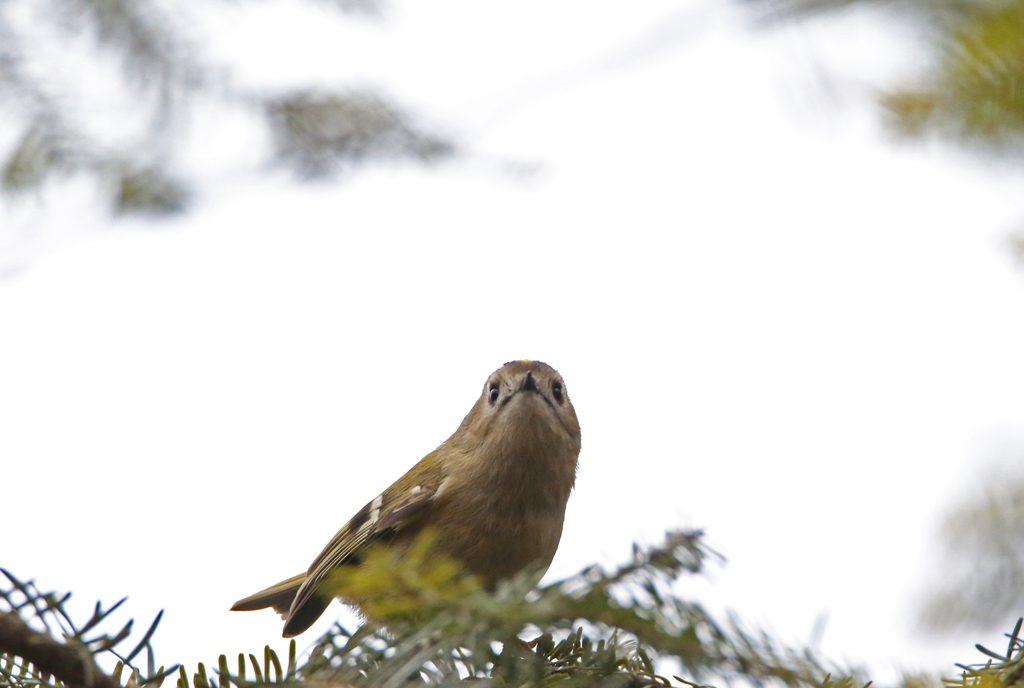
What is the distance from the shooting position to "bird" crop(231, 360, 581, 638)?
2410 mm

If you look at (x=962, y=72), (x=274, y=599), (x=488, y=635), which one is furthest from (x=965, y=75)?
(x=274, y=599)

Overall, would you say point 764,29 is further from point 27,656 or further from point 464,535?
point 464,535

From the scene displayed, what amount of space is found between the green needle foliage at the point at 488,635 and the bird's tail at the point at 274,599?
1.74 meters

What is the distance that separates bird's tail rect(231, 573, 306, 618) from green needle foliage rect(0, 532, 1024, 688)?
68.4 inches

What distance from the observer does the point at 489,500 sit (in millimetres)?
2475

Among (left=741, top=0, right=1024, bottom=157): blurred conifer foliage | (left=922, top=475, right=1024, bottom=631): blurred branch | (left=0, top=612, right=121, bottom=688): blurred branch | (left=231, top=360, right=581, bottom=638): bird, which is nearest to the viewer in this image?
(left=741, top=0, right=1024, bottom=157): blurred conifer foliage

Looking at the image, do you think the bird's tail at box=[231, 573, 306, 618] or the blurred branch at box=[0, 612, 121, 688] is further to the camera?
the bird's tail at box=[231, 573, 306, 618]

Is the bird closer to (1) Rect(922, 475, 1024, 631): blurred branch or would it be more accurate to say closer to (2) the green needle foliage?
(1) Rect(922, 475, 1024, 631): blurred branch

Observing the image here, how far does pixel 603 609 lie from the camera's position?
2.57 feet

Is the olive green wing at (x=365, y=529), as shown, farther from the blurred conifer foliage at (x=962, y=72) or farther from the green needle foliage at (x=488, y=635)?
the blurred conifer foliage at (x=962, y=72)

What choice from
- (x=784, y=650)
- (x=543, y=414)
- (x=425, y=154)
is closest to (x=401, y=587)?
(x=784, y=650)

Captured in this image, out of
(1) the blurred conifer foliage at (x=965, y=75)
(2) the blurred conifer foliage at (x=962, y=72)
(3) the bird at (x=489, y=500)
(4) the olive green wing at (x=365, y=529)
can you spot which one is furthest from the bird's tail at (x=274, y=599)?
(1) the blurred conifer foliage at (x=965, y=75)

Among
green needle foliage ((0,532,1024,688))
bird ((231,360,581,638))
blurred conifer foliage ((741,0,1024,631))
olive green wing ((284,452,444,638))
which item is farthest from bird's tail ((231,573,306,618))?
blurred conifer foliage ((741,0,1024,631))

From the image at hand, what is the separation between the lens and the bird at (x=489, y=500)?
241 cm
